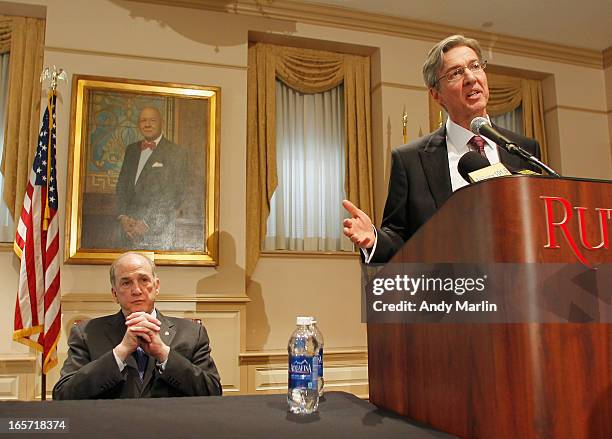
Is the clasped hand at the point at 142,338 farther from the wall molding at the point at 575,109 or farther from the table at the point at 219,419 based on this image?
the wall molding at the point at 575,109

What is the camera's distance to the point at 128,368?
2.41 metres

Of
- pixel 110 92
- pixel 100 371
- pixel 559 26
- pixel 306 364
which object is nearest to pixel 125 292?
pixel 100 371

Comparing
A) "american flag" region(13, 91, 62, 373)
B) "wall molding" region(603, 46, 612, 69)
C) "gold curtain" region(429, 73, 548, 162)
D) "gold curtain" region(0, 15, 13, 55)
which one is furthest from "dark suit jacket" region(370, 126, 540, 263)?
"wall molding" region(603, 46, 612, 69)

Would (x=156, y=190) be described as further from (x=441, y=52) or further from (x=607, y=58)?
(x=607, y=58)

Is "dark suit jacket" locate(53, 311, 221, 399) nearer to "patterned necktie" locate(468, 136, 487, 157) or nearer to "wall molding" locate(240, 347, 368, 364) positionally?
"patterned necktie" locate(468, 136, 487, 157)

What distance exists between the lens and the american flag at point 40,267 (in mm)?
3701

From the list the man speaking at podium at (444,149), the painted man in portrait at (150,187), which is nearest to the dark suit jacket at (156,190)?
the painted man in portrait at (150,187)

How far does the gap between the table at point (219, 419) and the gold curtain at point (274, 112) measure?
3.57 m

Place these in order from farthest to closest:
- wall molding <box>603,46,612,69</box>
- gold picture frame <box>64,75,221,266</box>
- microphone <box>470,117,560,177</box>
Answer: wall molding <box>603,46,612,69</box>
gold picture frame <box>64,75,221,266</box>
microphone <box>470,117,560,177</box>

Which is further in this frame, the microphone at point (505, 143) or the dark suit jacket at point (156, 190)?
the dark suit jacket at point (156, 190)

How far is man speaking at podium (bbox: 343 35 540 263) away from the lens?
1713 millimetres

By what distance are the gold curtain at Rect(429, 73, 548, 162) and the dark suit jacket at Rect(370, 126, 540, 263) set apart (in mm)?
4435

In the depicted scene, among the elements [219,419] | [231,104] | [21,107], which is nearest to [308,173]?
[231,104]

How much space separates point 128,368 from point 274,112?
322cm
